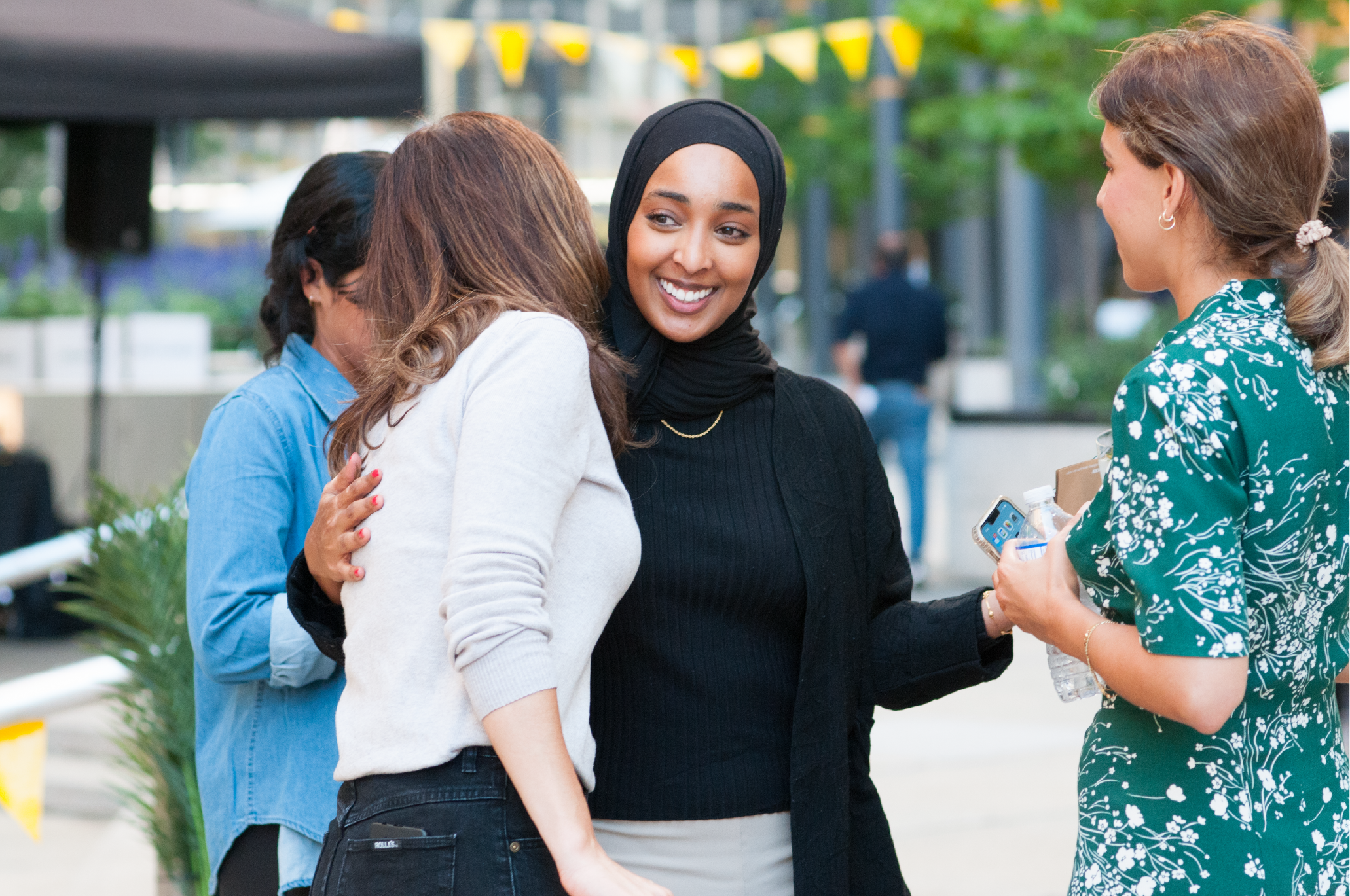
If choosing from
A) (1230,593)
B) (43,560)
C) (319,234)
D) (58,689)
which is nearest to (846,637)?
(1230,593)

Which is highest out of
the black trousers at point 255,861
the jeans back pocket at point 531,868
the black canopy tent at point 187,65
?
the black canopy tent at point 187,65

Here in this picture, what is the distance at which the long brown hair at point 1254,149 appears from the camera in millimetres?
1734

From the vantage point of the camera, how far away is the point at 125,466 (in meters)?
8.58

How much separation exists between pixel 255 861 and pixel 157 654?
119 centimetres

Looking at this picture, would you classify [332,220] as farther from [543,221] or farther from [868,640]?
[868,640]

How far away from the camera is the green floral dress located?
5.40 ft

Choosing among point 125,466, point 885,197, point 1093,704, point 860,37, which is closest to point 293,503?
point 1093,704

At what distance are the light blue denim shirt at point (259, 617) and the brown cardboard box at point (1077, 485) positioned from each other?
3.70 feet

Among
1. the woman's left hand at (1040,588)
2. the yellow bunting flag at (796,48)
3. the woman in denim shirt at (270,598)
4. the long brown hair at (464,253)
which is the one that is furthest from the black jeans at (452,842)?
the yellow bunting flag at (796,48)

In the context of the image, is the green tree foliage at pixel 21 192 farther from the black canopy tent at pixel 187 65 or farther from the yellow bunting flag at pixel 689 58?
the black canopy tent at pixel 187 65

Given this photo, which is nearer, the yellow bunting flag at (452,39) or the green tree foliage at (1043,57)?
the green tree foliage at (1043,57)

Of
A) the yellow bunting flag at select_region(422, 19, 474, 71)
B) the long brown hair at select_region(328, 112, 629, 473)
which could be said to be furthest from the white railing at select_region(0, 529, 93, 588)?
the yellow bunting flag at select_region(422, 19, 474, 71)

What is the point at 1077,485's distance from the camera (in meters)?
2.12

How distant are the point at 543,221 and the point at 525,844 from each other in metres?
0.75
